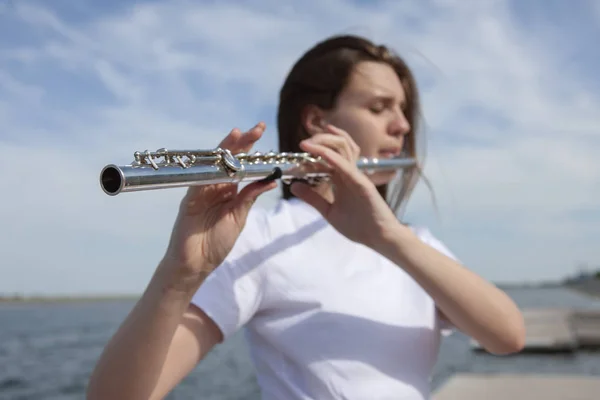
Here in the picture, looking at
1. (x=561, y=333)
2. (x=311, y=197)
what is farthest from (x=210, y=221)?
(x=561, y=333)

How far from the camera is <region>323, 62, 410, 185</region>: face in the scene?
165 cm

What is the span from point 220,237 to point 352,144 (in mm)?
395

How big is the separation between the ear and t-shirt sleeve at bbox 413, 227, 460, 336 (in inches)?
15.7

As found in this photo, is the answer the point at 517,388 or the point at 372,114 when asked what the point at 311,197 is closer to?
the point at 372,114

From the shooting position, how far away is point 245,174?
1208 millimetres

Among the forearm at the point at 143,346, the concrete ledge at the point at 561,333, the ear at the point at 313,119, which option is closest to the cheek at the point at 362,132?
the ear at the point at 313,119

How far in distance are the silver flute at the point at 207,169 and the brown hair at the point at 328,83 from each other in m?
0.24

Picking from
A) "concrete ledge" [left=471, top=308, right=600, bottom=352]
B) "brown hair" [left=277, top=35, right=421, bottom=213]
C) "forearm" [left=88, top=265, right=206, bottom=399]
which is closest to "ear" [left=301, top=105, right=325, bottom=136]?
"brown hair" [left=277, top=35, right=421, bottom=213]

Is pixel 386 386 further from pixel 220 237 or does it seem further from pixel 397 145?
pixel 397 145

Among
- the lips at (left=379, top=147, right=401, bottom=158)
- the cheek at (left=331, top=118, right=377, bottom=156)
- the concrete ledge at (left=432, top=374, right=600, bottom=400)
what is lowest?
the concrete ledge at (left=432, top=374, right=600, bottom=400)

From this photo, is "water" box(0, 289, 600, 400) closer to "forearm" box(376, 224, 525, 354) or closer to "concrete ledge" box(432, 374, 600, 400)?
"concrete ledge" box(432, 374, 600, 400)

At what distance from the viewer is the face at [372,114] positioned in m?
1.65

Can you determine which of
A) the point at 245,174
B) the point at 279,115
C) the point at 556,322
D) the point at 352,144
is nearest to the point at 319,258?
the point at 352,144

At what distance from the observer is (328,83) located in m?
1.73
